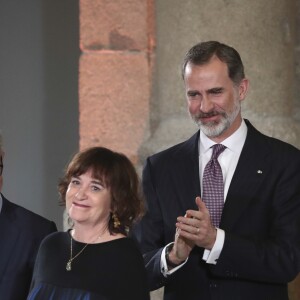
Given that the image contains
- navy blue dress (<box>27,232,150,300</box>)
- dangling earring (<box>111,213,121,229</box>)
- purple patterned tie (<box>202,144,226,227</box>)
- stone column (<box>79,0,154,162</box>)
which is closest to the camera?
navy blue dress (<box>27,232,150,300</box>)

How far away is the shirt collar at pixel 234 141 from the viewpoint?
2895 millimetres

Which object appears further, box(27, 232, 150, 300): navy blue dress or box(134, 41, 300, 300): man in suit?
box(134, 41, 300, 300): man in suit

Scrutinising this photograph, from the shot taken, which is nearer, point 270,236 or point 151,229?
point 270,236

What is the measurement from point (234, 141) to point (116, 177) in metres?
0.53

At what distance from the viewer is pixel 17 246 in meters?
2.79

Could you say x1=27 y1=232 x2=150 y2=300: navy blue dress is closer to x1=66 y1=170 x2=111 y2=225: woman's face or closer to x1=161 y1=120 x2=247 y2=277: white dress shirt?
x1=66 y1=170 x2=111 y2=225: woman's face

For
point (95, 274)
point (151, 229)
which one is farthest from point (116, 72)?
point (95, 274)

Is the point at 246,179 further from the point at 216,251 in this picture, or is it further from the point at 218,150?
the point at 216,251

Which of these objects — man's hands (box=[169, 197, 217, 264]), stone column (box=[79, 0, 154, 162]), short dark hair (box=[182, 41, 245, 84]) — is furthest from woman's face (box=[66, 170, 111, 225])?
stone column (box=[79, 0, 154, 162])

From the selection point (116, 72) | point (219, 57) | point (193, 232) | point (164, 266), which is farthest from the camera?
point (116, 72)

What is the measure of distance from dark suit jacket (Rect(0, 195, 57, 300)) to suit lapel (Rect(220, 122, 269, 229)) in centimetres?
57

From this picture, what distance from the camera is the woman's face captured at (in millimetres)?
A: 2492

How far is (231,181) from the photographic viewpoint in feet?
9.32

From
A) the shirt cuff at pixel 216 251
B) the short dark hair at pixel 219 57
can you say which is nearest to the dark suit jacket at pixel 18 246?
the shirt cuff at pixel 216 251
